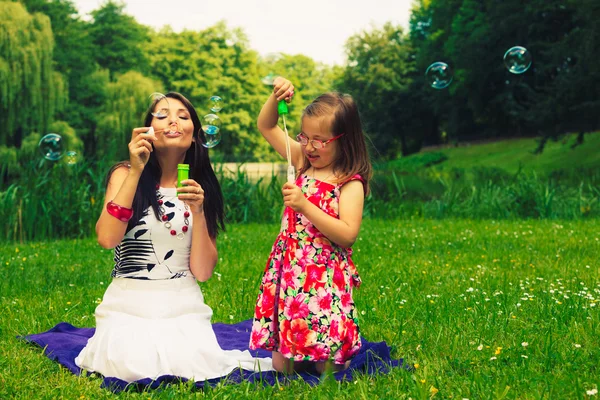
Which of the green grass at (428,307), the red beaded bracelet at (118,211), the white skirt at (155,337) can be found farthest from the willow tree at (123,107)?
the red beaded bracelet at (118,211)

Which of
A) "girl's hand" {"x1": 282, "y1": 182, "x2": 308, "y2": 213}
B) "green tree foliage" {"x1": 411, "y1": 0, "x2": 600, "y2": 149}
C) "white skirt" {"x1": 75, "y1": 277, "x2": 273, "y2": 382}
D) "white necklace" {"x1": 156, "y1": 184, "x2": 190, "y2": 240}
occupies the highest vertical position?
"green tree foliage" {"x1": 411, "y1": 0, "x2": 600, "y2": 149}

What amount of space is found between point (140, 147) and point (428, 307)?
83.5 inches

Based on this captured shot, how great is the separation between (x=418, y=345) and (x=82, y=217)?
19.3 ft

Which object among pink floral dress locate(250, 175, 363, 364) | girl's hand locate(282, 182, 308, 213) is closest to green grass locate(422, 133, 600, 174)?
pink floral dress locate(250, 175, 363, 364)

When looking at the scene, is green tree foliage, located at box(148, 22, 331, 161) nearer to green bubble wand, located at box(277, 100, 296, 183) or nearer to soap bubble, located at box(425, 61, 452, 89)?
soap bubble, located at box(425, 61, 452, 89)

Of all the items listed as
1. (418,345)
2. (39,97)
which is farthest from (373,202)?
(39,97)

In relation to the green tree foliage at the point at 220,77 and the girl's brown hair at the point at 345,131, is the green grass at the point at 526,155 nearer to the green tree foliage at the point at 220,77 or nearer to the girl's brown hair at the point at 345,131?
the green tree foliage at the point at 220,77

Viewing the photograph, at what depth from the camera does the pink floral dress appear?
9.76ft

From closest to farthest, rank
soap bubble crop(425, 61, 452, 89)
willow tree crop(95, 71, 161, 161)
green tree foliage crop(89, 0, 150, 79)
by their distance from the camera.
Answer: soap bubble crop(425, 61, 452, 89) → willow tree crop(95, 71, 161, 161) → green tree foliage crop(89, 0, 150, 79)

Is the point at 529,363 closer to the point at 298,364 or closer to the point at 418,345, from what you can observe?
the point at 418,345

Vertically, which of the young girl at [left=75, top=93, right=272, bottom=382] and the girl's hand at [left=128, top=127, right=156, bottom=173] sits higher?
the girl's hand at [left=128, top=127, right=156, bottom=173]

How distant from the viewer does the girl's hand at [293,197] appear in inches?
109

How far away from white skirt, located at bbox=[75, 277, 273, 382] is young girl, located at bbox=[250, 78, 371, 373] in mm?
223

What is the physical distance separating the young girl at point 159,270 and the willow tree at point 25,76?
2094 cm
